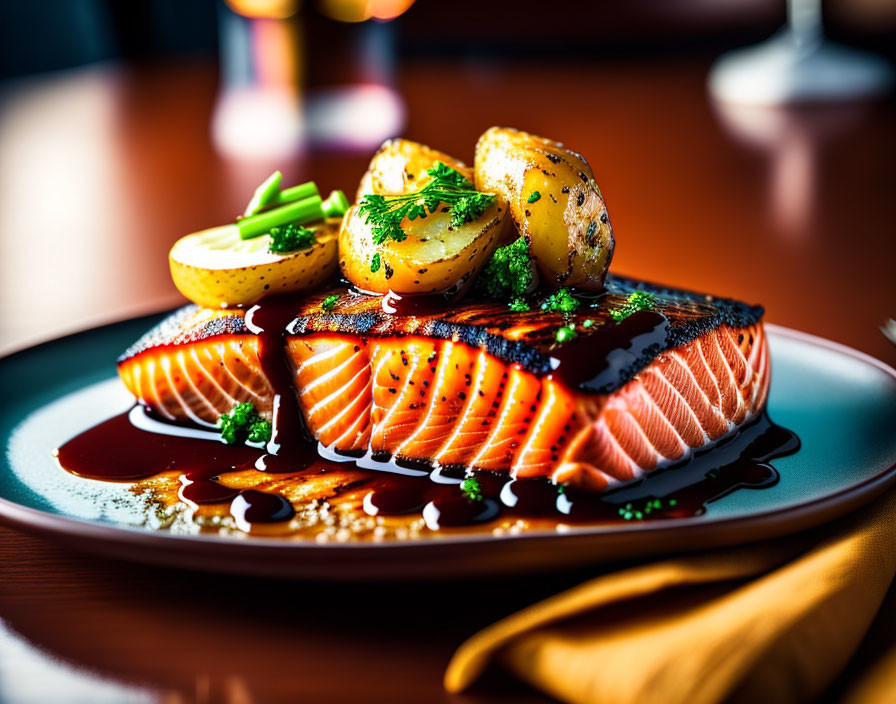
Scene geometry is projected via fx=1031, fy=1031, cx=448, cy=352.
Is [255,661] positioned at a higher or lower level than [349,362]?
lower

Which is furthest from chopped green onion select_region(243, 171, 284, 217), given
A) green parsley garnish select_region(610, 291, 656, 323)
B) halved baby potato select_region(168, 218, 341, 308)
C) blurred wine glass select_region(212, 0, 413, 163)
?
blurred wine glass select_region(212, 0, 413, 163)

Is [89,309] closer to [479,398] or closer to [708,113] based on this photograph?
[479,398]

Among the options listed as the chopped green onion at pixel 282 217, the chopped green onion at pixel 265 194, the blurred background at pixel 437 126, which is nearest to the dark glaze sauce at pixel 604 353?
the chopped green onion at pixel 282 217

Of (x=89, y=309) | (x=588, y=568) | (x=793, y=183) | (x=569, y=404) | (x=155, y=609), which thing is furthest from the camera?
(x=793, y=183)

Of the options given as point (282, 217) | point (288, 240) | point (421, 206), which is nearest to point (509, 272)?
point (421, 206)

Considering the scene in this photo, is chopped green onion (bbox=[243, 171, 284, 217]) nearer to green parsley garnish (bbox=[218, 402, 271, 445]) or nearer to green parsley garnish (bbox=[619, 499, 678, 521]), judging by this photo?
green parsley garnish (bbox=[218, 402, 271, 445])

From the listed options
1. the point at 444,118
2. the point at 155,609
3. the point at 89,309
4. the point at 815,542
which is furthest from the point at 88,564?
the point at 444,118
